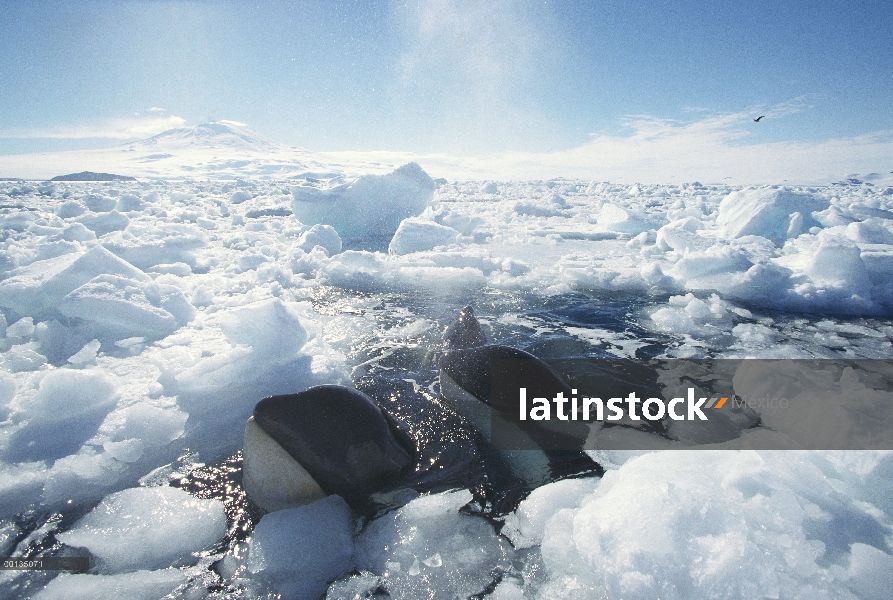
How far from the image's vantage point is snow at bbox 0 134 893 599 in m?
1.98

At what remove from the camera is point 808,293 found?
20.5 feet

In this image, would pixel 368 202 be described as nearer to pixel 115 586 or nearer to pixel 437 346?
pixel 437 346

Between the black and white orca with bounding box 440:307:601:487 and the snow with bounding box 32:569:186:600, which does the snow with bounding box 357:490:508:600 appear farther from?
the snow with bounding box 32:569:186:600

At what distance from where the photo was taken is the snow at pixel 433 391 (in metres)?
1.98

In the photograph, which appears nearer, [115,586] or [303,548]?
[115,586]

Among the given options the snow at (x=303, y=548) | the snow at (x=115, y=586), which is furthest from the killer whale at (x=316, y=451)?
the snow at (x=115, y=586)

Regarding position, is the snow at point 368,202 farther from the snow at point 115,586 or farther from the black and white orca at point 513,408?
the snow at point 115,586

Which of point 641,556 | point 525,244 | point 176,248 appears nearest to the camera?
point 641,556

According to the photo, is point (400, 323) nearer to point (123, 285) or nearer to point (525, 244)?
point (123, 285)

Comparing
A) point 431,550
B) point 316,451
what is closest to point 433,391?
point 316,451

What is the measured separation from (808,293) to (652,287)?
6.71 feet

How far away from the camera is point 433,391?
380 cm

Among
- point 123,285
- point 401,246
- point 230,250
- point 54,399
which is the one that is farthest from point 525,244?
point 54,399

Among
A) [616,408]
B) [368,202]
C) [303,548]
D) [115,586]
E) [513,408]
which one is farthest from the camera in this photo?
[368,202]
